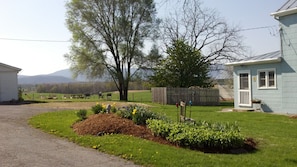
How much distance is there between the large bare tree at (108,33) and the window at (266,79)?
20249 mm

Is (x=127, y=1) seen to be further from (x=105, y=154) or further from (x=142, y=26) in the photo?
(x=105, y=154)

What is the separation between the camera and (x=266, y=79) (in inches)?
747

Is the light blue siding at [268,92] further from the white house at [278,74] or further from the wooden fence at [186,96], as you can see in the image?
the wooden fence at [186,96]

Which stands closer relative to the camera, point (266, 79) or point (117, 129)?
point (117, 129)

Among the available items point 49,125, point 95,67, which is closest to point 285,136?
point 49,125

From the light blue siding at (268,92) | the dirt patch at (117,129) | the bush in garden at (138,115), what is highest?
the light blue siding at (268,92)

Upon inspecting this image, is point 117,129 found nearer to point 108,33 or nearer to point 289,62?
point 289,62

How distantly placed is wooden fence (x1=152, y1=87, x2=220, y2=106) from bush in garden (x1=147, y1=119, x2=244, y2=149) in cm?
2085

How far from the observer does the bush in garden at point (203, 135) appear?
8055 mm

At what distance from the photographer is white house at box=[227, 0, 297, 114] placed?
17.5 m

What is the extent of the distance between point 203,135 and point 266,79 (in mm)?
12236

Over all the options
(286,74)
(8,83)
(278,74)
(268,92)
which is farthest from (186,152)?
(8,83)

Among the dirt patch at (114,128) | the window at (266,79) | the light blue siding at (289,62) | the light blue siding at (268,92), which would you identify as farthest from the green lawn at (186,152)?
the window at (266,79)

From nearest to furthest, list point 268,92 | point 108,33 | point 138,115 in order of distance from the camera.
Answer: point 138,115, point 268,92, point 108,33
